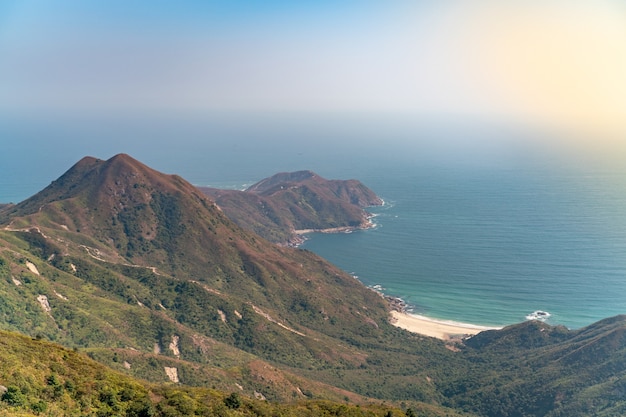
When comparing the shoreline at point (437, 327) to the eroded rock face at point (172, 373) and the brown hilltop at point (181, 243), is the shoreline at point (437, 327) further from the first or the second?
the eroded rock face at point (172, 373)

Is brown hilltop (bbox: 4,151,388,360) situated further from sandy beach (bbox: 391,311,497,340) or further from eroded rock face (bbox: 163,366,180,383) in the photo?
eroded rock face (bbox: 163,366,180,383)

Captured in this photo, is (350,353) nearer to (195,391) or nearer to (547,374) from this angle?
(547,374)

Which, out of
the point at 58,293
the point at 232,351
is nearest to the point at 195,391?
the point at 232,351

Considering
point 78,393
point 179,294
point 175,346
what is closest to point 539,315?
point 179,294

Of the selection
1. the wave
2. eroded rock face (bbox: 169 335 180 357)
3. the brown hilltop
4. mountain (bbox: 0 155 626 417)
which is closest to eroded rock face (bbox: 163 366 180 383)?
mountain (bbox: 0 155 626 417)

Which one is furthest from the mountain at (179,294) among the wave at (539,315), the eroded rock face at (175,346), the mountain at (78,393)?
the wave at (539,315)

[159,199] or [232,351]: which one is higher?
[159,199]
